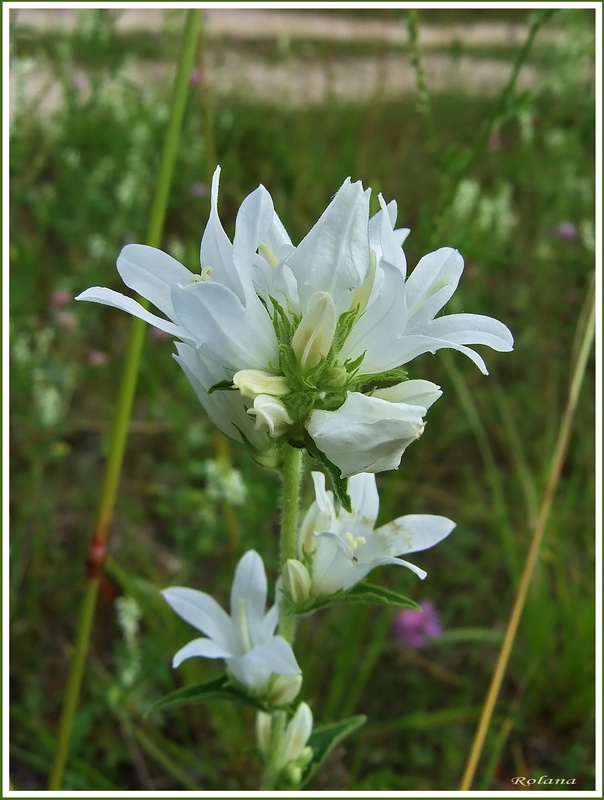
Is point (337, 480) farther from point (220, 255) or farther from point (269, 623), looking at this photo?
point (269, 623)

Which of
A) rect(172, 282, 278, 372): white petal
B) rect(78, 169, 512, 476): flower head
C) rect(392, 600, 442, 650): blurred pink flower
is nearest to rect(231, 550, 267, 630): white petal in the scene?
rect(78, 169, 512, 476): flower head

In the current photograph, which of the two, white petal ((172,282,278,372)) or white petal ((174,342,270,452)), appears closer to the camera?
white petal ((172,282,278,372))

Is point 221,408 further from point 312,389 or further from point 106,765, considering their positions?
point 106,765

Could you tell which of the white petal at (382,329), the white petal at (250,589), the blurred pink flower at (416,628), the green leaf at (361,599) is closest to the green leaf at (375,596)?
the green leaf at (361,599)

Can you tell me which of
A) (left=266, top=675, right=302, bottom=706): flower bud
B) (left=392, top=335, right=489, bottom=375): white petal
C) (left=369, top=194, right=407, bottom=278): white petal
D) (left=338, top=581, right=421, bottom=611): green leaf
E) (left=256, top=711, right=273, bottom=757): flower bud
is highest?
(left=369, top=194, right=407, bottom=278): white petal

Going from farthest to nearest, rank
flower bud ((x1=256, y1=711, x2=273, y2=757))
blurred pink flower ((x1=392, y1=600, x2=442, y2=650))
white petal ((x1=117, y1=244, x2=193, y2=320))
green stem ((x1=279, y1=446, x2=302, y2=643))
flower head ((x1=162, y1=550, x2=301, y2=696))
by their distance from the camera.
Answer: blurred pink flower ((x1=392, y1=600, x2=442, y2=650))
flower bud ((x1=256, y1=711, x2=273, y2=757))
flower head ((x1=162, y1=550, x2=301, y2=696))
green stem ((x1=279, y1=446, x2=302, y2=643))
white petal ((x1=117, y1=244, x2=193, y2=320))

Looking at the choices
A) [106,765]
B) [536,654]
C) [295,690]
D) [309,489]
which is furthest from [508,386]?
[295,690]

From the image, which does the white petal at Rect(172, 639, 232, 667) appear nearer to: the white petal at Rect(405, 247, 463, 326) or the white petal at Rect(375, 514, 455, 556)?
the white petal at Rect(375, 514, 455, 556)
